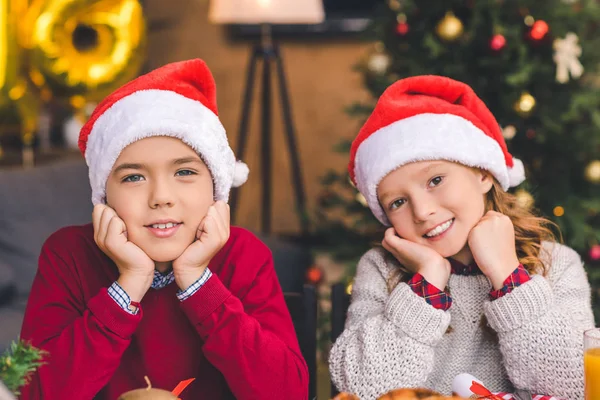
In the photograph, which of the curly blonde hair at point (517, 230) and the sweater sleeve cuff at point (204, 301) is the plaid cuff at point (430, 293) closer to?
the curly blonde hair at point (517, 230)

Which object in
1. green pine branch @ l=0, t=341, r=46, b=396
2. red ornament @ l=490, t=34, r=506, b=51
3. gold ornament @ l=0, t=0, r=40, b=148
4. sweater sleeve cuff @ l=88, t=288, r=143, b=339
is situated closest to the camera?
green pine branch @ l=0, t=341, r=46, b=396

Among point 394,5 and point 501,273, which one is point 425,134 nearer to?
point 501,273

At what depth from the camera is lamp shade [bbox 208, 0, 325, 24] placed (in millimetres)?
3439

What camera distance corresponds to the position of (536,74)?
2539 mm

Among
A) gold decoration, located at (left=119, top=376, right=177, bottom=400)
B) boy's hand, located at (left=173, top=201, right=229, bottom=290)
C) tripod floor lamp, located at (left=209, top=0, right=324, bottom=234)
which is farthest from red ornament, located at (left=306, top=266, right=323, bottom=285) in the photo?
gold decoration, located at (left=119, top=376, right=177, bottom=400)

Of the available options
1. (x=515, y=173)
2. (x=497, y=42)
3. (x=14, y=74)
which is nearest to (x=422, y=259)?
(x=515, y=173)

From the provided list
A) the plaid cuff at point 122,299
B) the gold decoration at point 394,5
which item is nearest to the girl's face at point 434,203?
the plaid cuff at point 122,299

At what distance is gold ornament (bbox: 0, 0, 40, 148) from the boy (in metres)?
2.91

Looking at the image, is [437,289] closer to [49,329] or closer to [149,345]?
[149,345]

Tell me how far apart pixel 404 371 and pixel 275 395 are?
22 cm

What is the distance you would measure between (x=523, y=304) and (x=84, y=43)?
3.43 meters

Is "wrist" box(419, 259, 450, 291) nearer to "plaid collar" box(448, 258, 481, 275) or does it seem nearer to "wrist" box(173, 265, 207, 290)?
"plaid collar" box(448, 258, 481, 275)

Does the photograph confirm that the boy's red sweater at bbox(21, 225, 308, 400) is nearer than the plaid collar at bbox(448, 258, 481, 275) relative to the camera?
Yes

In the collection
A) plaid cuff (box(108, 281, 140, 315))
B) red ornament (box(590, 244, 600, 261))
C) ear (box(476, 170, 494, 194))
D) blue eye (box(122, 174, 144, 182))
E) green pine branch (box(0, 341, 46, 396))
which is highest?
blue eye (box(122, 174, 144, 182))
